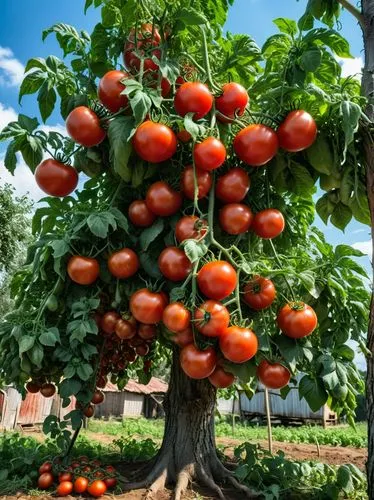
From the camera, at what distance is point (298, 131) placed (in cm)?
259

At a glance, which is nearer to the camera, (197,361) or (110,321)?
(197,361)

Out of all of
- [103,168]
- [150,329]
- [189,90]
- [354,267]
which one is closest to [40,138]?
[103,168]

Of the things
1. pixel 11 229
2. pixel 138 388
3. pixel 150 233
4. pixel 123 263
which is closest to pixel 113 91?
pixel 150 233

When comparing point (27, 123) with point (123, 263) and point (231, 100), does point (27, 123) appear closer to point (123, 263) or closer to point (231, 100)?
point (123, 263)

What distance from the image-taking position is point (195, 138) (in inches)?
97.5

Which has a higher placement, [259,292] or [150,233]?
[150,233]

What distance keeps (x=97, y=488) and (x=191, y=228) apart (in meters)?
1.80

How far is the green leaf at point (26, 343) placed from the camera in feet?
8.52

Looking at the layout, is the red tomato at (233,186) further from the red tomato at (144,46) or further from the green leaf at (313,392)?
the green leaf at (313,392)

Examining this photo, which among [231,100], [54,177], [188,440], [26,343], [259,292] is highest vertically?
[231,100]

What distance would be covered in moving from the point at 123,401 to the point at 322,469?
22258 millimetres

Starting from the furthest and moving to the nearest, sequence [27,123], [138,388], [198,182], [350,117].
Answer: [138,388], [27,123], [198,182], [350,117]

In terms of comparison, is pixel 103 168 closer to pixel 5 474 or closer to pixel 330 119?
pixel 330 119

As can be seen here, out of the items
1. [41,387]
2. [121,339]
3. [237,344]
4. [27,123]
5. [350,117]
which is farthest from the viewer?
[121,339]
